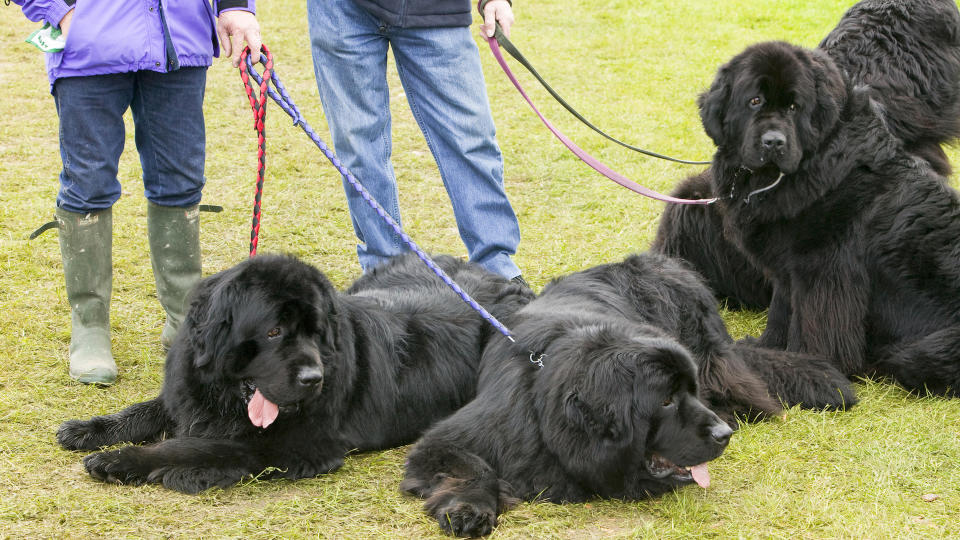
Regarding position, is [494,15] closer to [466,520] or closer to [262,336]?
→ [262,336]

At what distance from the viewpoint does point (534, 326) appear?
11.1 ft

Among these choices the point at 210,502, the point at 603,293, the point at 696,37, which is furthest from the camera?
the point at 696,37

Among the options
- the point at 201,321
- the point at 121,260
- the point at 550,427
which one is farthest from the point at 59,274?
the point at 550,427

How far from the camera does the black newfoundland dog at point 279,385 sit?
9.78ft

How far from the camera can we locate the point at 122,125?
12.6ft

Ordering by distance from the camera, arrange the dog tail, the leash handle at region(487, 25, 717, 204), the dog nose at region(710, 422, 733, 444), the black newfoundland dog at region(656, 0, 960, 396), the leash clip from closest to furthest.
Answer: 1. the dog nose at region(710, 422, 733, 444)
2. the leash clip
3. the dog tail
4. the black newfoundland dog at region(656, 0, 960, 396)
5. the leash handle at region(487, 25, 717, 204)

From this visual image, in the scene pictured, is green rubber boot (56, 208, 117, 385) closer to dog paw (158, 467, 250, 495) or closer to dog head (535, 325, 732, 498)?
dog paw (158, 467, 250, 495)

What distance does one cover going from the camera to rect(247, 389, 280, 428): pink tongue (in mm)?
3033

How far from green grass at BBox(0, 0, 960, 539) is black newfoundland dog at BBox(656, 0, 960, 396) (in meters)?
0.25

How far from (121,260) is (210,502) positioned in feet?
8.56

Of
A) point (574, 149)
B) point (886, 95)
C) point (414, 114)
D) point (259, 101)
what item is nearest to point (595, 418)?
point (259, 101)

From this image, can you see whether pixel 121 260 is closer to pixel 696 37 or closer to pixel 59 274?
pixel 59 274

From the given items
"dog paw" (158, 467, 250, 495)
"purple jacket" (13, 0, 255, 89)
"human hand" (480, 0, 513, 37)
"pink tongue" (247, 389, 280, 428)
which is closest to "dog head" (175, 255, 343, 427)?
"pink tongue" (247, 389, 280, 428)

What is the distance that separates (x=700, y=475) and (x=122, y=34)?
253 cm
